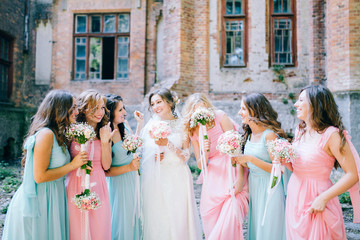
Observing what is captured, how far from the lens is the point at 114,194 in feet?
13.2

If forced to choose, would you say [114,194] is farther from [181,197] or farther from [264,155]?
[264,155]

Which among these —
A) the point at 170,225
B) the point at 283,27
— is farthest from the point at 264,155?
the point at 283,27

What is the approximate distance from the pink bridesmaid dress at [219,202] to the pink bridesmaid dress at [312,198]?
68 centimetres

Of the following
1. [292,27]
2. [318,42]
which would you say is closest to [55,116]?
[318,42]

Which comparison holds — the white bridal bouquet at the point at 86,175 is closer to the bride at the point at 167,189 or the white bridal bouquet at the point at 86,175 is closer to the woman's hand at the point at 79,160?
the woman's hand at the point at 79,160

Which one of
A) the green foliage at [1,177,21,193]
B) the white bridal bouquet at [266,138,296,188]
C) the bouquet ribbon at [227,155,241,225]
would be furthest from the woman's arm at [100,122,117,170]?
the green foliage at [1,177,21,193]

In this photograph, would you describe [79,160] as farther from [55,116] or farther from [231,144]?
[231,144]

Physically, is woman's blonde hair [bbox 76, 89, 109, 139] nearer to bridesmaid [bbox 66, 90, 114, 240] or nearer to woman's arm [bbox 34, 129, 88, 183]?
bridesmaid [bbox 66, 90, 114, 240]

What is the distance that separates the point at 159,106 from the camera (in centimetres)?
427

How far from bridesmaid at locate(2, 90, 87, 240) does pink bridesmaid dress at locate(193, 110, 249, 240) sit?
5.50 ft

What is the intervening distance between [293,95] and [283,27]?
245 cm

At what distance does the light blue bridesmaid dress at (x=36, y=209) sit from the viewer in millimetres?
2996

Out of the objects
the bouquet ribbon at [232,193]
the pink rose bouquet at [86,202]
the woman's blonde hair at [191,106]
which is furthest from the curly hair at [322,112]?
the pink rose bouquet at [86,202]

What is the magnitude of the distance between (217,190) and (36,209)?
2094 mm
